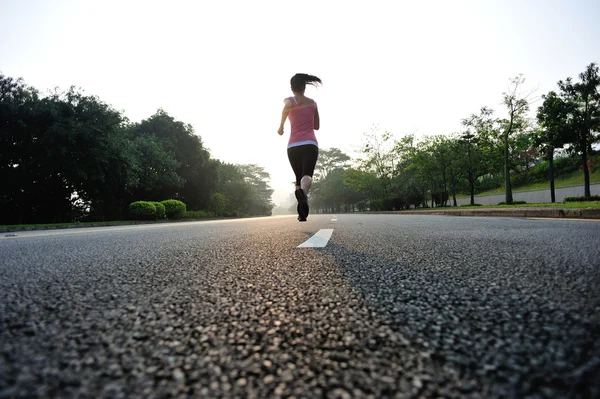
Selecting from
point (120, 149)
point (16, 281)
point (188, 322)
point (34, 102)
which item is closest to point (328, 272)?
point (188, 322)

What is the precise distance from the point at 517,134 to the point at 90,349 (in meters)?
37.7

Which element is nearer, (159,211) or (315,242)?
(315,242)

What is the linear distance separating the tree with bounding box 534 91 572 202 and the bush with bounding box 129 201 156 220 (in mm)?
31343

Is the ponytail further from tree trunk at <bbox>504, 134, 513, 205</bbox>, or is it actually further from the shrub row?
tree trunk at <bbox>504, 134, 513, 205</bbox>

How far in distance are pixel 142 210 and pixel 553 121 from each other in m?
32.4

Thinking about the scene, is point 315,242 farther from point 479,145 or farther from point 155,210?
point 479,145

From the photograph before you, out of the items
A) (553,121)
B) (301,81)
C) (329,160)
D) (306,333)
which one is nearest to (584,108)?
(553,121)

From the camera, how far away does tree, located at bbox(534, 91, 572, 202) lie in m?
26.6

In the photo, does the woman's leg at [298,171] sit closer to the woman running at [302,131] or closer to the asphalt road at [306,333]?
the woman running at [302,131]

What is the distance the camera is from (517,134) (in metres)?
31.2

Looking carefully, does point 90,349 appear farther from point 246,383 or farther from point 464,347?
point 464,347

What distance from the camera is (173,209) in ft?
83.8

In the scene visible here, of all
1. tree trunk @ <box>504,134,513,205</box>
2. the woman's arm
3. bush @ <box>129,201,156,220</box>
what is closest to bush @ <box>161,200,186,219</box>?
bush @ <box>129,201,156,220</box>

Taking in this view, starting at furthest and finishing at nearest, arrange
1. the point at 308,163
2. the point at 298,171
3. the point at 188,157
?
the point at 188,157, the point at 298,171, the point at 308,163
